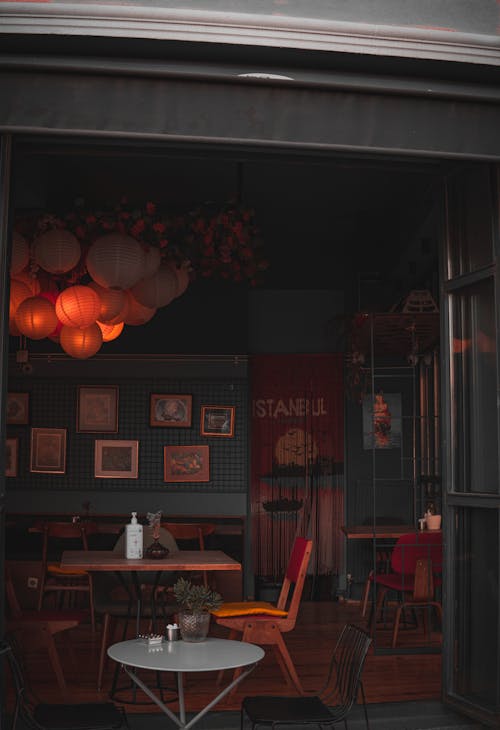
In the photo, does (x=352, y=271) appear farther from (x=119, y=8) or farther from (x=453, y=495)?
(x=119, y=8)

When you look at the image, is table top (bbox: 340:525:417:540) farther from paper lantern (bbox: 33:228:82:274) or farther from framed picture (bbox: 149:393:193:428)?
paper lantern (bbox: 33:228:82:274)

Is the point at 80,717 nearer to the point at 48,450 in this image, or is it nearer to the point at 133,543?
the point at 133,543

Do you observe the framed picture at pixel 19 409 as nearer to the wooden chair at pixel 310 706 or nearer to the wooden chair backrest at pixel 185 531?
the wooden chair backrest at pixel 185 531

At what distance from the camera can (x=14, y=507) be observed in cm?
940

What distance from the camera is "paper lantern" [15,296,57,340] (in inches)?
262

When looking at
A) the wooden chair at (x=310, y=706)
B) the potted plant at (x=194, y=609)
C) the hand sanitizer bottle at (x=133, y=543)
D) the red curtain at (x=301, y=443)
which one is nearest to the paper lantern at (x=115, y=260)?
the hand sanitizer bottle at (x=133, y=543)

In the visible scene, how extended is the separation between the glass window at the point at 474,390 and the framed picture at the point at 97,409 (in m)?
5.56

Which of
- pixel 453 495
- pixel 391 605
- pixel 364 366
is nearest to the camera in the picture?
pixel 453 495

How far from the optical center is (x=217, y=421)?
9742 millimetres

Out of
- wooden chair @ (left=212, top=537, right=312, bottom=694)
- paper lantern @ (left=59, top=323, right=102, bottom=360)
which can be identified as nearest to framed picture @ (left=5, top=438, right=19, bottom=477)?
paper lantern @ (left=59, top=323, right=102, bottom=360)

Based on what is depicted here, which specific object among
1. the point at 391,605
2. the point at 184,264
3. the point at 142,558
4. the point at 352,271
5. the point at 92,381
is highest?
the point at 352,271

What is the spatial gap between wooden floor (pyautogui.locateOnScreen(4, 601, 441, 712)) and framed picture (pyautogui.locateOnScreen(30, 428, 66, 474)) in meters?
2.06

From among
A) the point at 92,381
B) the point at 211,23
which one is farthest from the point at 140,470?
the point at 211,23

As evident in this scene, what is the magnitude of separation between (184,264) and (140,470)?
338cm
